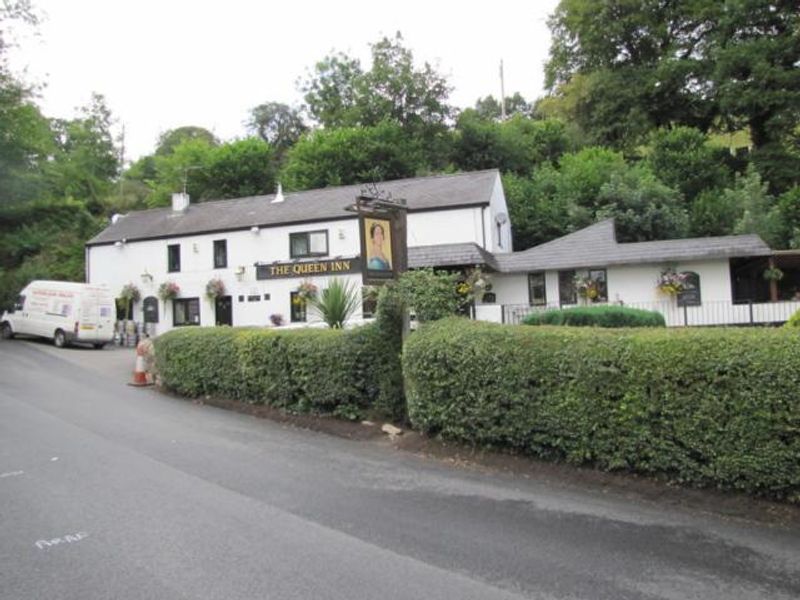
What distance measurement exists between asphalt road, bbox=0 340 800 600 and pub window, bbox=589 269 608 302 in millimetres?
16400

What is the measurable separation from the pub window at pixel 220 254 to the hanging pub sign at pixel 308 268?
7.24ft

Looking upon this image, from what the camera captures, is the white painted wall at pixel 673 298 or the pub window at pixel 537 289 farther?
the pub window at pixel 537 289

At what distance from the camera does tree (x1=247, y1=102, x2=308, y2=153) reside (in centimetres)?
6019

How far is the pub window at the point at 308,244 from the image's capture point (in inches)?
1085

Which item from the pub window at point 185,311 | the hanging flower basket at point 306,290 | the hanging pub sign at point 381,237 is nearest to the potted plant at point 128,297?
the pub window at point 185,311

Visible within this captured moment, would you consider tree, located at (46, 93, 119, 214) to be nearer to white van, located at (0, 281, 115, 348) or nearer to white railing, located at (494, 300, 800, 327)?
white van, located at (0, 281, 115, 348)

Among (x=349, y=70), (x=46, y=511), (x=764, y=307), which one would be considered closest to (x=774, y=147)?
(x=764, y=307)

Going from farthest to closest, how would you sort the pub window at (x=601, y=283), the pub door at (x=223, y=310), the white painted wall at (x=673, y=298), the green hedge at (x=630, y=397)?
the pub door at (x=223, y=310)
the pub window at (x=601, y=283)
the white painted wall at (x=673, y=298)
the green hedge at (x=630, y=397)

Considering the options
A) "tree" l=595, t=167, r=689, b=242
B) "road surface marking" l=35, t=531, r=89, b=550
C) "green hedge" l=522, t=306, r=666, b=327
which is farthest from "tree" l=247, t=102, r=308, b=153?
"road surface marking" l=35, t=531, r=89, b=550

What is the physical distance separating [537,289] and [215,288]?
15001 millimetres

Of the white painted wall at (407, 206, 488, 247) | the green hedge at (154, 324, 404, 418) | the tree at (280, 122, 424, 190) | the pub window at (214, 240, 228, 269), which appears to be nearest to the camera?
the green hedge at (154, 324, 404, 418)

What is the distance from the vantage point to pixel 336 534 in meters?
5.02

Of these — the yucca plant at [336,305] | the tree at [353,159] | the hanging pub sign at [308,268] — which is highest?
the tree at [353,159]

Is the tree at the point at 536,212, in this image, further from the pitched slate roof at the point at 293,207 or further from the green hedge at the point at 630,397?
the green hedge at the point at 630,397
